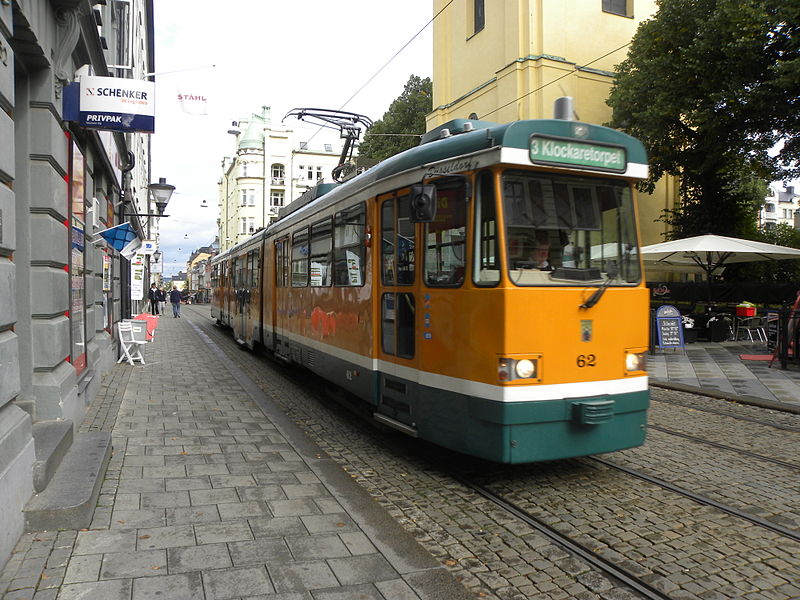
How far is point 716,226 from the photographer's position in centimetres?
2292

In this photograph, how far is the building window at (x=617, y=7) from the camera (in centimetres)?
2418

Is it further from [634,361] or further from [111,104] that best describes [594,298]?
[111,104]

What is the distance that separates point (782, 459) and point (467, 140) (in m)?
4.29

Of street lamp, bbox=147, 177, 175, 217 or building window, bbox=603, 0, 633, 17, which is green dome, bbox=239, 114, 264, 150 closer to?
building window, bbox=603, 0, 633, 17

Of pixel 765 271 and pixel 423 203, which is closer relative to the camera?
pixel 423 203

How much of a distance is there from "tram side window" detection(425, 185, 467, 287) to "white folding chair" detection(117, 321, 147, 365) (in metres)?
9.06

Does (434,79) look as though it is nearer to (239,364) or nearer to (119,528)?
(239,364)

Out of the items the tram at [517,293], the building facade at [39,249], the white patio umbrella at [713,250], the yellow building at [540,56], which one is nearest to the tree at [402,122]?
the yellow building at [540,56]

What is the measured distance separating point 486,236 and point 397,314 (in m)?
1.42

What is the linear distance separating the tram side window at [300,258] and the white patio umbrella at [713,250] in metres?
7.67

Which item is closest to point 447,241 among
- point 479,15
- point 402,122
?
point 479,15

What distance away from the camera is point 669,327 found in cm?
1419

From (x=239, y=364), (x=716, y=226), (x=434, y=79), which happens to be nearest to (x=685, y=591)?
(x=239, y=364)

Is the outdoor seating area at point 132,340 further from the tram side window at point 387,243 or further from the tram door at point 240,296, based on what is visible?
the tram side window at point 387,243
